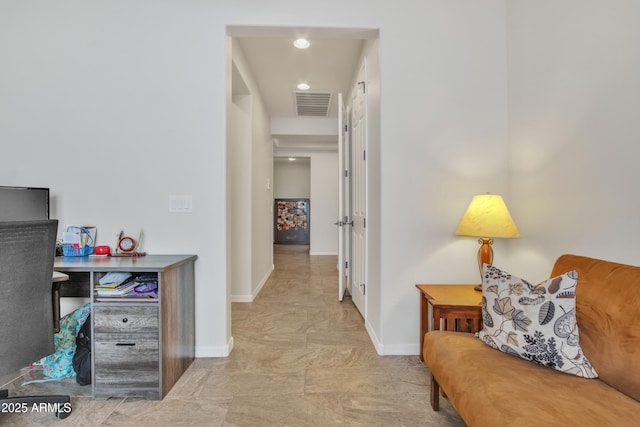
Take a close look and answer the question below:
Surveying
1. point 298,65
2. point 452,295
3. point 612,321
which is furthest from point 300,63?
point 612,321

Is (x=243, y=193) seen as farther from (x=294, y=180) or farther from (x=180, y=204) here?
(x=294, y=180)

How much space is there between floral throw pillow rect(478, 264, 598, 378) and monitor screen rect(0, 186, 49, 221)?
2.63 m

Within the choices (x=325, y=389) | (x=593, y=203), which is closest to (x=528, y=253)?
(x=593, y=203)

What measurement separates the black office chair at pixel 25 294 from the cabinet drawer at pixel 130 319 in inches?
10.0

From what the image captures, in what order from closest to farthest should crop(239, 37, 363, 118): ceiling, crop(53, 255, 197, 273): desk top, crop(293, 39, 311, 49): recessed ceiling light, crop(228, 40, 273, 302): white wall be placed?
crop(53, 255, 197, 273): desk top → crop(293, 39, 311, 49): recessed ceiling light → crop(239, 37, 363, 118): ceiling → crop(228, 40, 273, 302): white wall

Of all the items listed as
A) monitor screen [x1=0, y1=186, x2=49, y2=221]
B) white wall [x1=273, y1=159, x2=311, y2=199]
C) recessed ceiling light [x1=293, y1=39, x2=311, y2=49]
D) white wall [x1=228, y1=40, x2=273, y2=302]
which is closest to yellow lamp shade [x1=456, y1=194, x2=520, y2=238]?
recessed ceiling light [x1=293, y1=39, x2=311, y2=49]

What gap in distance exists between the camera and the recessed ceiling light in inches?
112

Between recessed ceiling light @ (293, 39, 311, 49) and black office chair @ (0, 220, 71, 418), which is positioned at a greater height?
recessed ceiling light @ (293, 39, 311, 49)

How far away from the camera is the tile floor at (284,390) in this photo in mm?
1565

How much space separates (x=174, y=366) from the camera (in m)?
1.88

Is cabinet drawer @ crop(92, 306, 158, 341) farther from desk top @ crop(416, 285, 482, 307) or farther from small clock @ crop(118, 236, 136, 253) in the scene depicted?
desk top @ crop(416, 285, 482, 307)

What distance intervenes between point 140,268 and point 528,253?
7.62 ft

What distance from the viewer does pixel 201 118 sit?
221cm

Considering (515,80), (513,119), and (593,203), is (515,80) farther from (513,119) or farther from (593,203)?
(593,203)
